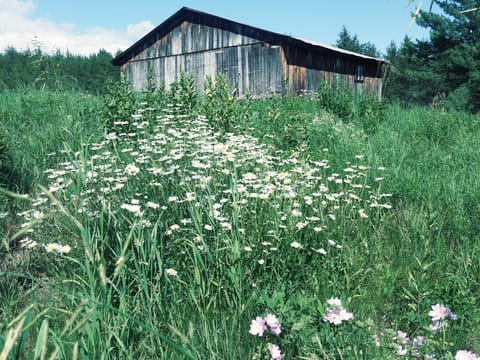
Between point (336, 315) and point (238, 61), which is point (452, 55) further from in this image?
point (336, 315)

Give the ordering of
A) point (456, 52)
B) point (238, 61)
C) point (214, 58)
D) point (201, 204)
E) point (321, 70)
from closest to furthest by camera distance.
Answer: point (201, 204) < point (238, 61) < point (214, 58) < point (321, 70) < point (456, 52)

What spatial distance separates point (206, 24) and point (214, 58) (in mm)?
1486

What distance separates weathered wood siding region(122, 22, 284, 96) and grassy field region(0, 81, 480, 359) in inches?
489

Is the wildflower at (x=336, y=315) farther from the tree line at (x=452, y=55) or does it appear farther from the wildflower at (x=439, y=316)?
the tree line at (x=452, y=55)

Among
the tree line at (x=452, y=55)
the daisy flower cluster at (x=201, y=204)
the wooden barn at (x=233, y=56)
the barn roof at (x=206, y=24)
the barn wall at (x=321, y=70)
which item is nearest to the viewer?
the daisy flower cluster at (x=201, y=204)

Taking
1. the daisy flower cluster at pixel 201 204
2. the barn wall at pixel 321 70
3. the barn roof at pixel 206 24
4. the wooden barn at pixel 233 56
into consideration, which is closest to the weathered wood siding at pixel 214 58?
the wooden barn at pixel 233 56

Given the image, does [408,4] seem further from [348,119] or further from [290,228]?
[348,119]

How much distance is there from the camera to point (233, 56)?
60.9 feet

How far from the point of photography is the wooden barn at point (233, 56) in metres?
17.6

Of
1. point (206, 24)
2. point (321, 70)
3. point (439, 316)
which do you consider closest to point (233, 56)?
point (206, 24)

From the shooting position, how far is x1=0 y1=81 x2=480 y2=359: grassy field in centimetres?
192

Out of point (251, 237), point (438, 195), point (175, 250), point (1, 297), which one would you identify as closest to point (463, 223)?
point (438, 195)

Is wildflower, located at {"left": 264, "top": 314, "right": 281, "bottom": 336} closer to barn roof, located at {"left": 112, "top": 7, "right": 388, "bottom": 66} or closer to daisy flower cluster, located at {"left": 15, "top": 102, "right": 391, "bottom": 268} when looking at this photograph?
daisy flower cluster, located at {"left": 15, "top": 102, "right": 391, "bottom": 268}

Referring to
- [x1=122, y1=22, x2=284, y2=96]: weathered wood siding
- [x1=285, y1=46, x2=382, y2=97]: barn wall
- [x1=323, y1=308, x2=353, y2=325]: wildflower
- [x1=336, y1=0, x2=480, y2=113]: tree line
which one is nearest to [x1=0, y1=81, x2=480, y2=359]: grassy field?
[x1=323, y1=308, x2=353, y2=325]: wildflower
